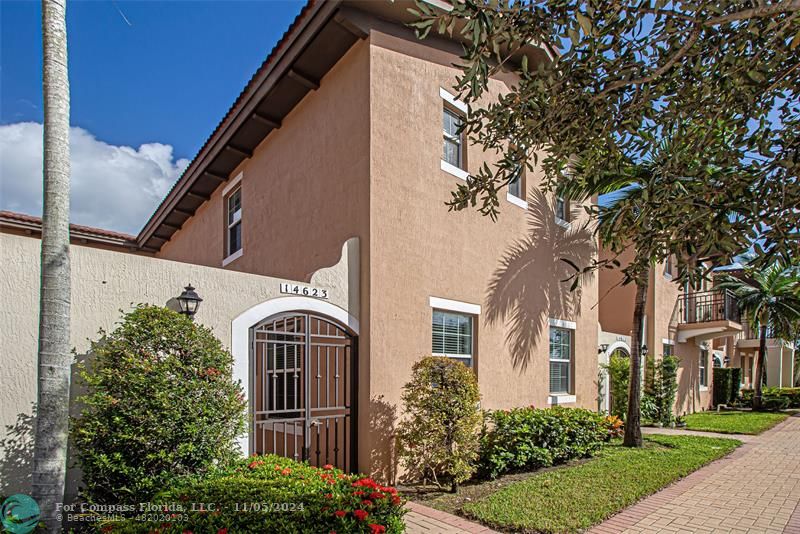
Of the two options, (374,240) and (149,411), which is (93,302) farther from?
(374,240)

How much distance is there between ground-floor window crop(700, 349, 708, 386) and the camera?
2203 cm

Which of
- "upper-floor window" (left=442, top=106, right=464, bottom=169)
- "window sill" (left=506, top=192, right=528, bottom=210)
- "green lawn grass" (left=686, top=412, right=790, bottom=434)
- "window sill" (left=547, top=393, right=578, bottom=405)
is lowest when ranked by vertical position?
"green lawn grass" (left=686, top=412, right=790, bottom=434)

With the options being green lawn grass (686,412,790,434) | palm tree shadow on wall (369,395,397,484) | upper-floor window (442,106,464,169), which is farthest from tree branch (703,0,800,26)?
green lawn grass (686,412,790,434)

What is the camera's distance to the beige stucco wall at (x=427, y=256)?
7754 millimetres

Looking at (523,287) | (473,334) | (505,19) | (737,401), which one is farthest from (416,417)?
(737,401)

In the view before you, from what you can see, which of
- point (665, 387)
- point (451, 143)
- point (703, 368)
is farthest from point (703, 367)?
point (451, 143)

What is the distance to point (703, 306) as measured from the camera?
65.4 feet

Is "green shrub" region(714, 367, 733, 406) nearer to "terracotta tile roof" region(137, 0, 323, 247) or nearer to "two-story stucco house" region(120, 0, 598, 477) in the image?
"two-story stucco house" region(120, 0, 598, 477)

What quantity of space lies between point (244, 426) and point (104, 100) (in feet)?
15.0

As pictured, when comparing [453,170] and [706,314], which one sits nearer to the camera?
[453,170]

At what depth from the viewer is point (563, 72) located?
4.07 metres

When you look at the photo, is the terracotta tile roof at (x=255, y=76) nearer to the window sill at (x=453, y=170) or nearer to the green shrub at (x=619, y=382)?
the window sill at (x=453, y=170)

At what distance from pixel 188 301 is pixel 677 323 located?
63.1 ft

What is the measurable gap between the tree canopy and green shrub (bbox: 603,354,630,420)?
11224 mm
